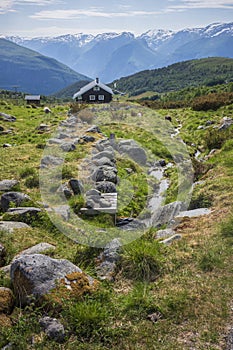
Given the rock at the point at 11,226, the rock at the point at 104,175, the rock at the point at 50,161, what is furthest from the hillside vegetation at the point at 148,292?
the rock at the point at 50,161

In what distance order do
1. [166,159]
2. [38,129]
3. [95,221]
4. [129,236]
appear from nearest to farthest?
[129,236] < [95,221] < [166,159] < [38,129]

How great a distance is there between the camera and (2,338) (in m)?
6.22

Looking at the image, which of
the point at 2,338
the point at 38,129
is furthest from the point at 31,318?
the point at 38,129

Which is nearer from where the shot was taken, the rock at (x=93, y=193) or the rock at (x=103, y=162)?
the rock at (x=93, y=193)

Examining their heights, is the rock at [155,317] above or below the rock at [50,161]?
above

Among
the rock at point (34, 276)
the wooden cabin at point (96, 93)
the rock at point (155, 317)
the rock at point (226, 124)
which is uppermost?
the rock at point (226, 124)

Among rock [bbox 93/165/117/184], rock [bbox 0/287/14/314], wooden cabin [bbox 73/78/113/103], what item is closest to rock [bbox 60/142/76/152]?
rock [bbox 93/165/117/184]

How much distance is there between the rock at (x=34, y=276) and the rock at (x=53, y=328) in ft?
1.85

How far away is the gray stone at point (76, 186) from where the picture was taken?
15742 mm

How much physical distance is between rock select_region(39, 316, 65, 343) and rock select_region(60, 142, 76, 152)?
1648 cm

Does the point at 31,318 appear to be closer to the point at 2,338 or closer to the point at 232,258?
the point at 2,338

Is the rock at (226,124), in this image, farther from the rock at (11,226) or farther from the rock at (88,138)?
the rock at (11,226)

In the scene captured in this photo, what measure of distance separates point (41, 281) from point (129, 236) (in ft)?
15.3

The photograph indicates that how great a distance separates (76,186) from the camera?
15961 mm
